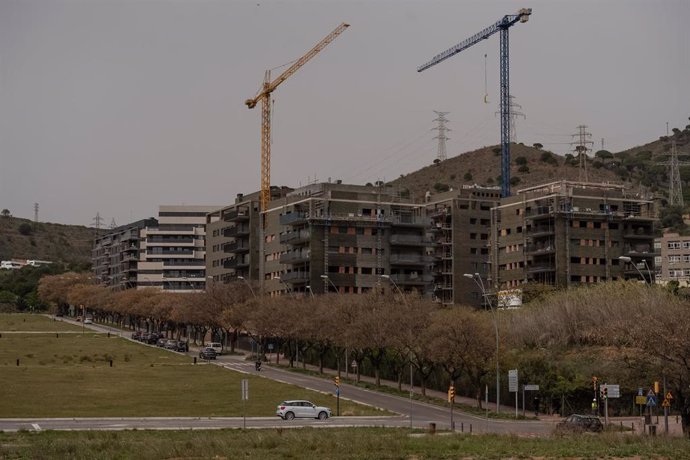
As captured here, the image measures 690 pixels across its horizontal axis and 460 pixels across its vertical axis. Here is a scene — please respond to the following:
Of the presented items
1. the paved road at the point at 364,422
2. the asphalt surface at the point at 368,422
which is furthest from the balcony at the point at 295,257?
the paved road at the point at 364,422

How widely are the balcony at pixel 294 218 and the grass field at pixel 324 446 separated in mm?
103046

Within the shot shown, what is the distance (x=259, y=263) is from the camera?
18738 cm

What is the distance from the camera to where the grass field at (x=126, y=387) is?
80812 millimetres

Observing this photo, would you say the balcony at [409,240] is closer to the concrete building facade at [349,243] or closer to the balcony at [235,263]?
the concrete building facade at [349,243]

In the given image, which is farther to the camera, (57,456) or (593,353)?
(593,353)

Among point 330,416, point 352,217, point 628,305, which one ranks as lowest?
point 330,416

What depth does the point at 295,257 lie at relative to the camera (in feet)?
531

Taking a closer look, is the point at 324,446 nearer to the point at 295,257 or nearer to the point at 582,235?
the point at 295,257

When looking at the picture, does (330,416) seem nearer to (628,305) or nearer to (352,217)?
(628,305)

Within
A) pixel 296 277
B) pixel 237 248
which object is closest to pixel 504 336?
pixel 296 277

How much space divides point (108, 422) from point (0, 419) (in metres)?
7.51

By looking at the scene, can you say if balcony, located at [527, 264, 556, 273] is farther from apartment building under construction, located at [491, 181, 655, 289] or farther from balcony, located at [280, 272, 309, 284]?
balcony, located at [280, 272, 309, 284]

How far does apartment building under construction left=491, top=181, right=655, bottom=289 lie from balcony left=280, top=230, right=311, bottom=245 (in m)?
32.7

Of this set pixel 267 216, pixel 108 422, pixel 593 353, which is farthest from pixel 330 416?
pixel 267 216
